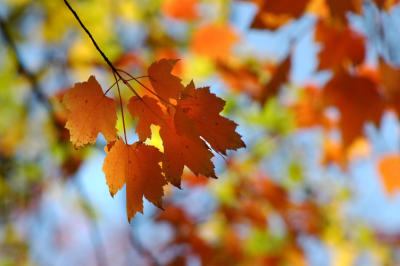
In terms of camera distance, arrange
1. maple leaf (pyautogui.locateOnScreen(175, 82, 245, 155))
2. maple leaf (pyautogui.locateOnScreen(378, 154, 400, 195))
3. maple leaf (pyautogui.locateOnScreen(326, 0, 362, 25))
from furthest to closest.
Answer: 1. maple leaf (pyautogui.locateOnScreen(378, 154, 400, 195))
2. maple leaf (pyautogui.locateOnScreen(326, 0, 362, 25))
3. maple leaf (pyautogui.locateOnScreen(175, 82, 245, 155))

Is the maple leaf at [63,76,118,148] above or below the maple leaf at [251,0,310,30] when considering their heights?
below

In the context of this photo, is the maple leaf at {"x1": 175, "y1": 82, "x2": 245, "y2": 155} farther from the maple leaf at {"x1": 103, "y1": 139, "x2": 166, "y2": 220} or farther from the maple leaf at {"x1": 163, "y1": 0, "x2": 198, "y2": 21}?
the maple leaf at {"x1": 163, "y1": 0, "x2": 198, "y2": 21}

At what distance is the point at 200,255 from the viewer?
2.12m

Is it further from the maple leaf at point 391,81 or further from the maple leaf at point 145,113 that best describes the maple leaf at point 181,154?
the maple leaf at point 391,81

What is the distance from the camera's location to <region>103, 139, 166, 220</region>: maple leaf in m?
0.65

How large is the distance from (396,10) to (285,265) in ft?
8.10

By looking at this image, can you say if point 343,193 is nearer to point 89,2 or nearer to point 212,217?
point 212,217

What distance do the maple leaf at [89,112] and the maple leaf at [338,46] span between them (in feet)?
3.01

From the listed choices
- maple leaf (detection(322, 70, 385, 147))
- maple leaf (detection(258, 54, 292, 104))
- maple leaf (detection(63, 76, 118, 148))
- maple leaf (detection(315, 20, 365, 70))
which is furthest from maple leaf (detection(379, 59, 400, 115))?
maple leaf (detection(63, 76, 118, 148))

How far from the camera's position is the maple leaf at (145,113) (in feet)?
2.23

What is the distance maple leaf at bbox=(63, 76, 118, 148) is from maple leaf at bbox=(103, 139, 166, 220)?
0.11 ft

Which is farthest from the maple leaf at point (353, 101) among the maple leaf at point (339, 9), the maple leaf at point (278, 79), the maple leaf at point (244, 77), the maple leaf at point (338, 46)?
the maple leaf at point (244, 77)

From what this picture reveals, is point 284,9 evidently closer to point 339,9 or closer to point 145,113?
point 339,9

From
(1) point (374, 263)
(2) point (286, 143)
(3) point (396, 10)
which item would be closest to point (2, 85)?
(2) point (286, 143)
